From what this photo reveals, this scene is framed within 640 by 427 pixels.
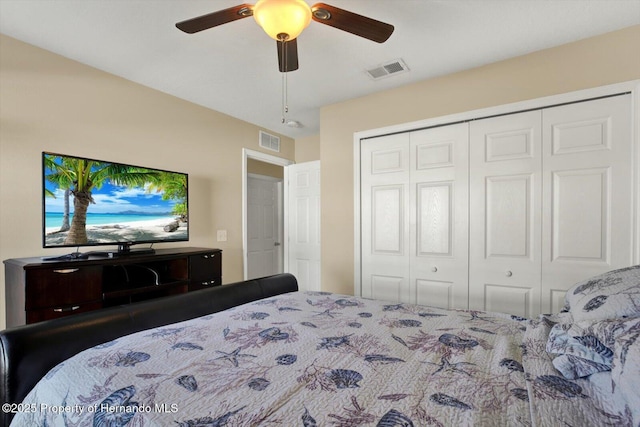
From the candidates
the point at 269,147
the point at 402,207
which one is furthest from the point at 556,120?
the point at 269,147

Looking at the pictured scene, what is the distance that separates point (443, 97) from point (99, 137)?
118 inches

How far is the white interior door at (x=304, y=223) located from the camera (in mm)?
3943

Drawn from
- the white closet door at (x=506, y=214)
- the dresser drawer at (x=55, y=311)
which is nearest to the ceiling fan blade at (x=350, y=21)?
the white closet door at (x=506, y=214)

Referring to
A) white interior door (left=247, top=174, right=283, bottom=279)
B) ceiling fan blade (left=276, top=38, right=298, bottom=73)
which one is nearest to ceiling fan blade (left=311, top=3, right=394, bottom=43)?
ceiling fan blade (left=276, top=38, right=298, bottom=73)

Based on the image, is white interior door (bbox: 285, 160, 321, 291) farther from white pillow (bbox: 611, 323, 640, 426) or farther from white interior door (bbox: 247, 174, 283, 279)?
white pillow (bbox: 611, 323, 640, 426)

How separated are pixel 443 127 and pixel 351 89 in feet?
3.11

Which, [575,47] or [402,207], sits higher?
[575,47]

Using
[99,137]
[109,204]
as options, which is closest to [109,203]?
[109,204]

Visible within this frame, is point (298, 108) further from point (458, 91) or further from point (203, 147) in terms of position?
point (458, 91)

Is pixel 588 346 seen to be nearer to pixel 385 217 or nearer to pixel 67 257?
pixel 385 217

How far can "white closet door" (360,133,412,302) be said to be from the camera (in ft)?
9.40

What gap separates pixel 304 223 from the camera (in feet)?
13.3

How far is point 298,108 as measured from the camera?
11.0ft

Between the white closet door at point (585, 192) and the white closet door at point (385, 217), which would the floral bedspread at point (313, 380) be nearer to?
the white closet door at point (585, 192)
